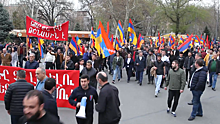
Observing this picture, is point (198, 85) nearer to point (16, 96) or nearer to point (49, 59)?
point (16, 96)

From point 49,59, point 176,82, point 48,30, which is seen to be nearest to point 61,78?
point 48,30

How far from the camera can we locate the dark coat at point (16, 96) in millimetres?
3922

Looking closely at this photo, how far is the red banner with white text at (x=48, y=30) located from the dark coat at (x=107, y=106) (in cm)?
344

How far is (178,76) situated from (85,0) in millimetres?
42987

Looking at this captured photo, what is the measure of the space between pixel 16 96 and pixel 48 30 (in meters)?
3.30

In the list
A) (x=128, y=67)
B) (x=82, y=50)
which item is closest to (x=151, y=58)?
(x=128, y=67)

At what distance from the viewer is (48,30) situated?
676 centimetres

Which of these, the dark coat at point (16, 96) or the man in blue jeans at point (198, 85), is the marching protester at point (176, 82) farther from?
the dark coat at point (16, 96)

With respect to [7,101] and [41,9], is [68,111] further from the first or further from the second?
[41,9]

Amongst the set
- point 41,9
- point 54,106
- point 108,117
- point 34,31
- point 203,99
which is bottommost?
point 203,99

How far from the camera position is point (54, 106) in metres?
3.28

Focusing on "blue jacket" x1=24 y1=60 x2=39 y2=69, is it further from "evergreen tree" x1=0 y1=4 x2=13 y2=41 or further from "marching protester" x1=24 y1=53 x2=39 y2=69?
"evergreen tree" x1=0 y1=4 x2=13 y2=41

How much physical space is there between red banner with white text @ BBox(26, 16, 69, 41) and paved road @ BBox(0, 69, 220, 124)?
231 cm

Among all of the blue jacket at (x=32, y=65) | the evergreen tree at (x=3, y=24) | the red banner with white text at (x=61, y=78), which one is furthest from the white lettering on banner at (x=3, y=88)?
the evergreen tree at (x=3, y=24)
